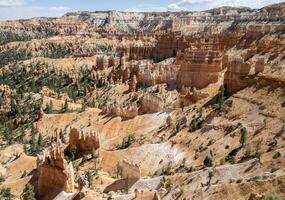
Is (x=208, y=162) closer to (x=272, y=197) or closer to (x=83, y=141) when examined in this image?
(x=272, y=197)

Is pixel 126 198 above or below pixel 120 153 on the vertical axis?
above

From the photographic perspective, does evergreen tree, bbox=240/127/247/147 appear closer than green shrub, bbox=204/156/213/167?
No

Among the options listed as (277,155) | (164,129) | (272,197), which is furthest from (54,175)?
(272,197)

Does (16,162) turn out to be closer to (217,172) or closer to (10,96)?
(217,172)

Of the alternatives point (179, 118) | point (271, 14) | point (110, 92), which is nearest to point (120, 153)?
point (179, 118)

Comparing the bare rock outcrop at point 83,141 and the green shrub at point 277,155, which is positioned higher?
the green shrub at point 277,155

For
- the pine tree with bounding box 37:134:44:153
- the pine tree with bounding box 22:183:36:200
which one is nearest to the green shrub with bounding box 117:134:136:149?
the pine tree with bounding box 37:134:44:153

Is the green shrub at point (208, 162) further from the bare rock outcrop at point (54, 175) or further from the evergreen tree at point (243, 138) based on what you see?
the bare rock outcrop at point (54, 175)

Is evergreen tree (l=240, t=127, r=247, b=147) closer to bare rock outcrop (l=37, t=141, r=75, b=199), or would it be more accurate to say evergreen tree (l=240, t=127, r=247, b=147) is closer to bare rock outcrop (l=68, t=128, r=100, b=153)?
bare rock outcrop (l=37, t=141, r=75, b=199)

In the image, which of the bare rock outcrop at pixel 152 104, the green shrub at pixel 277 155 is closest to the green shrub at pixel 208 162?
the green shrub at pixel 277 155

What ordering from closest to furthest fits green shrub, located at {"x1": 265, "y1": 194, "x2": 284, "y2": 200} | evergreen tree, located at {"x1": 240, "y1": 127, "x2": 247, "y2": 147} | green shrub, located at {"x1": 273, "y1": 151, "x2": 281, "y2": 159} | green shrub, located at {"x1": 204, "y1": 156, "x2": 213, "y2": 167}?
green shrub, located at {"x1": 265, "y1": 194, "x2": 284, "y2": 200}, green shrub, located at {"x1": 273, "y1": 151, "x2": 281, "y2": 159}, green shrub, located at {"x1": 204, "y1": 156, "x2": 213, "y2": 167}, evergreen tree, located at {"x1": 240, "y1": 127, "x2": 247, "y2": 147}

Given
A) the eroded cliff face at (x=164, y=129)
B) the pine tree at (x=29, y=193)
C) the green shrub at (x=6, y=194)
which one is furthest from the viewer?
the green shrub at (x=6, y=194)
